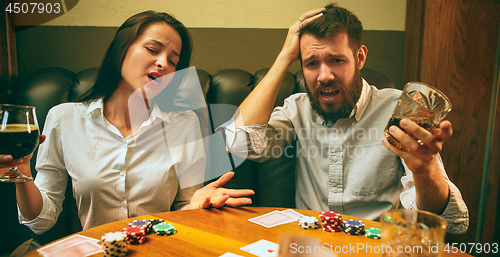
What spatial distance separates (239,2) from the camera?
197 cm

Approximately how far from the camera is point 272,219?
90 cm

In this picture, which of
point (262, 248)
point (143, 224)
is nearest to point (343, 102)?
point (262, 248)

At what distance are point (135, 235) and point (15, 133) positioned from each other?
0.42 meters

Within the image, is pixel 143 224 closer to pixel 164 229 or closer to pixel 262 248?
pixel 164 229

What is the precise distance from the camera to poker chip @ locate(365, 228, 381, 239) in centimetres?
76

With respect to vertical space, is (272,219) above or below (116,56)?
below

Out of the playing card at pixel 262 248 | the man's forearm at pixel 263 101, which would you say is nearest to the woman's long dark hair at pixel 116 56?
the man's forearm at pixel 263 101

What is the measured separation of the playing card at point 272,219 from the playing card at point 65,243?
1.43 feet

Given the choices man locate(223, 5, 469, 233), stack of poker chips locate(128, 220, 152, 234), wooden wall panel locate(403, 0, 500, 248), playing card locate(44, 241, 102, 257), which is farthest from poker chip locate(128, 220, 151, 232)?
wooden wall panel locate(403, 0, 500, 248)

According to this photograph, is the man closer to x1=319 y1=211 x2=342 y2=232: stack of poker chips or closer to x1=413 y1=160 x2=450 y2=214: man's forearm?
x1=413 y1=160 x2=450 y2=214: man's forearm

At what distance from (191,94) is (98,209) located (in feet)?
2.63

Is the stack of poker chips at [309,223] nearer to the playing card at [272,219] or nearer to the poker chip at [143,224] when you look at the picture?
the playing card at [272,219]

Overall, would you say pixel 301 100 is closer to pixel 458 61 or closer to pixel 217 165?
pixel 217 165

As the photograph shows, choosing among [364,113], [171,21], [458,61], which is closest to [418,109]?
[364,113]
